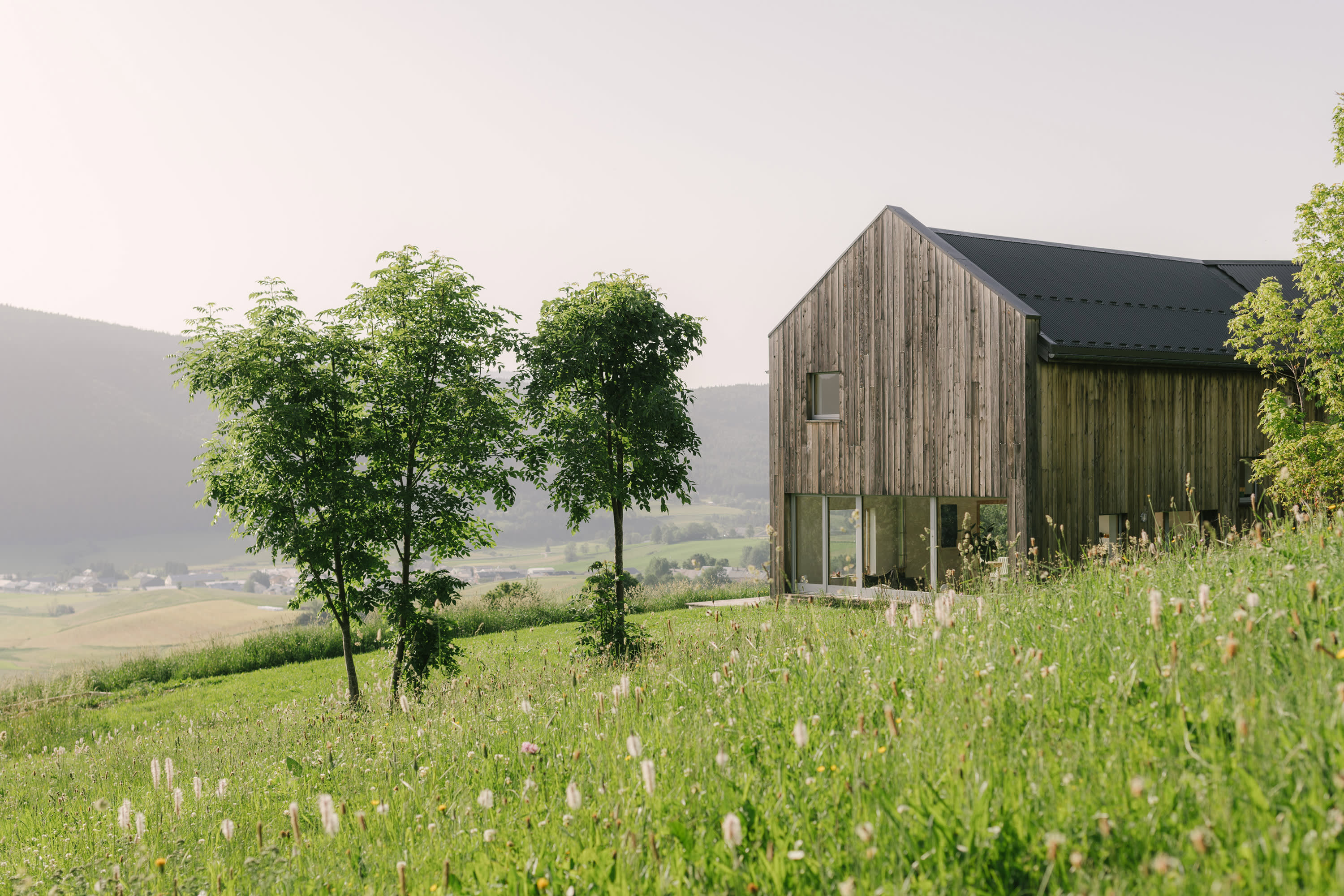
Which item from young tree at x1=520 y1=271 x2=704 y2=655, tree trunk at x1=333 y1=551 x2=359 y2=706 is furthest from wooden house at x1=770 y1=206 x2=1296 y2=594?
tree trunk at x1=333 y1=551 x2=359 y2=706

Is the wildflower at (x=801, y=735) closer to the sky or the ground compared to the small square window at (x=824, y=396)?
closer to the ground

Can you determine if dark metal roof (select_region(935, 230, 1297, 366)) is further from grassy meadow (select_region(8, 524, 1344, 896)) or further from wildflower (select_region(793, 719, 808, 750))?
wildflower (select_region(793, 719, 808, 750))

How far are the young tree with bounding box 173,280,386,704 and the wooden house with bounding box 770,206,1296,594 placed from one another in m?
8.79

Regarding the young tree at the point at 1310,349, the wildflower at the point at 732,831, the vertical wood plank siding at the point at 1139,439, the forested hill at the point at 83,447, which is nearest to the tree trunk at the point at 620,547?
the vertical wood plank siding at the point at 1139,439

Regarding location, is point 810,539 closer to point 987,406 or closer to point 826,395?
point 826,395

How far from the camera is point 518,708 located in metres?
6.14

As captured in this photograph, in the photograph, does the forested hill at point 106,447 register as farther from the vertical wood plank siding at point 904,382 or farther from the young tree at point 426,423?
the young tree at point 426,423

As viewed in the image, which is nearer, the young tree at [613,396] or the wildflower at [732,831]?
the wildflower at [732,831]

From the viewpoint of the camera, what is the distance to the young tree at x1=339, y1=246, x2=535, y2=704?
1301 cm

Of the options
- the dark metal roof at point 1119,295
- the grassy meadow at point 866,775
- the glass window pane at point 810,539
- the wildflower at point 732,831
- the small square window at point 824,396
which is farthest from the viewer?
the glass window pane at point 810,539

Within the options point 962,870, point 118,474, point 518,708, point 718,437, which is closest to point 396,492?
point 518,708

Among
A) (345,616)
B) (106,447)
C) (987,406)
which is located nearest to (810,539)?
(987,406)

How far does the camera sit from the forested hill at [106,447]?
11350 centimetres

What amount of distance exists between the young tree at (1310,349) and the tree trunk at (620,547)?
10521 millimetres
